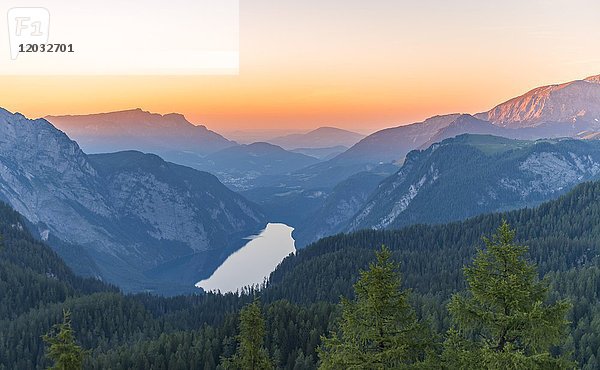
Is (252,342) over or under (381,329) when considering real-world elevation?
under

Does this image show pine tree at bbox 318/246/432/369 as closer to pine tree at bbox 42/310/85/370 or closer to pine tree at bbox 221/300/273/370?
pine tree at bbox 221/300/273/370

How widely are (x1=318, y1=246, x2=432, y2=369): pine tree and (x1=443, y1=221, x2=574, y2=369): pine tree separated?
5.70 ft

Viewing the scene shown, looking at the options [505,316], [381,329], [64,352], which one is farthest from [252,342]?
[505,316]

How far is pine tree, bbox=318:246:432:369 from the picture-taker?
23016mm

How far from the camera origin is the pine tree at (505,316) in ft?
66.5

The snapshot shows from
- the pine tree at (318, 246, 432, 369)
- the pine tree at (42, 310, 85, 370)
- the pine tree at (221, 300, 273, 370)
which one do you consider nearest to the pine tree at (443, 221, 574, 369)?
the pine tree at (318, 246, 432, 369)

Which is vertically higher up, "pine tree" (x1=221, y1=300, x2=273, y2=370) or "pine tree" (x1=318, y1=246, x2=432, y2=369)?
"pine tree" (x1=318, y1=246, x2=432, y2=369)

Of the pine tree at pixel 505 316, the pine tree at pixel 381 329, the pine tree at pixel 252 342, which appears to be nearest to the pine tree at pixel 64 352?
the pine tree at pixel 252 342

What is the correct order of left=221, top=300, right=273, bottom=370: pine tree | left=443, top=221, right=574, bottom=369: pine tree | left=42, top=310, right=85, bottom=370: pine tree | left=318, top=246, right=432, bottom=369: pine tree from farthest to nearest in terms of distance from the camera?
left=221, top=300, right=273, bottom=370: pine tree → left=42, top=310, right=85, bottom=370: pine tree → left=318, top=246, right=432, bottom=369: pine tree → left=443, top=221, right=574, bottom=369: pine tree

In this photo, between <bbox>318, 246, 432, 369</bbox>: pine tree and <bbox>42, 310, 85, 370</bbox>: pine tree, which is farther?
<bbox>42, 310, 85, 370</bbox>: pine tree

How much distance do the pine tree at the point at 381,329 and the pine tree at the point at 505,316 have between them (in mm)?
1737

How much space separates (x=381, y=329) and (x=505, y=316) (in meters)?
5.80

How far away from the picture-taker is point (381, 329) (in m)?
23.6

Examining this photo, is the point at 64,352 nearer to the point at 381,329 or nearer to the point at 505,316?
the point at 381,329
